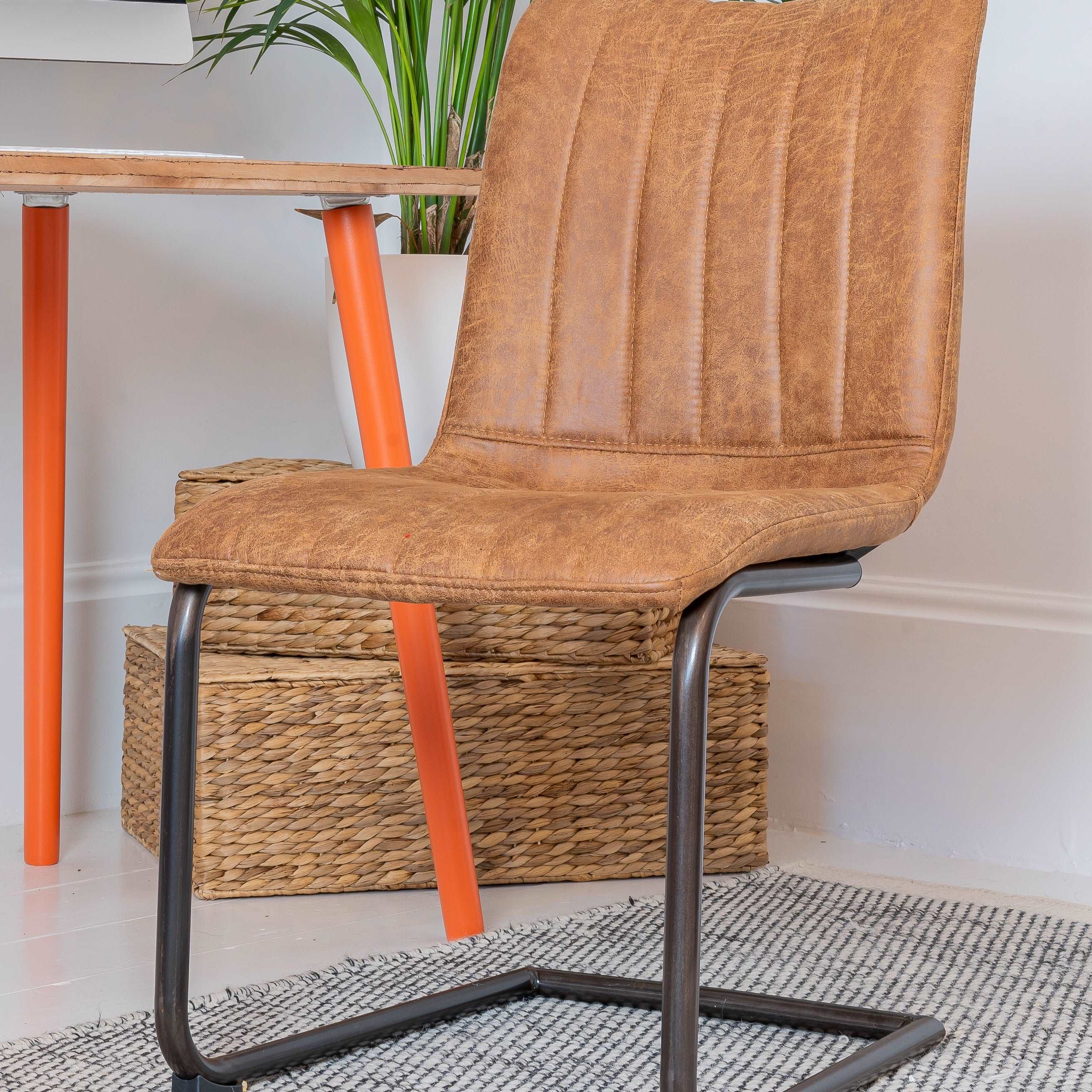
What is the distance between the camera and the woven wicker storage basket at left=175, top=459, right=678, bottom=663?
1.51 meters

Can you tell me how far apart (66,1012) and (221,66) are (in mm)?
1276

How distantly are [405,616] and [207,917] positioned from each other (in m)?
0.37

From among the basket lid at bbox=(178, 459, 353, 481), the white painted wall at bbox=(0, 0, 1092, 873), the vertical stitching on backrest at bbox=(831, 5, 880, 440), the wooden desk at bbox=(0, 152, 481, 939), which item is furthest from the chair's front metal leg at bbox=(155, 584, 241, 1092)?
the white painted wall at bbox=(0, 0, 1092, 873)

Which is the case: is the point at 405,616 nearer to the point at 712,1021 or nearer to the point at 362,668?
the point at 362,668

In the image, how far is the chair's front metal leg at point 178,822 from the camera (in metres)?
0.92

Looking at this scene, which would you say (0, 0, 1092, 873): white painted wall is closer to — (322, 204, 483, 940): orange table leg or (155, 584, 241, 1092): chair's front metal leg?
(322, 204, 483, 940): orange table leg

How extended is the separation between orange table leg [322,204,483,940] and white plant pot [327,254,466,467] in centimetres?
21

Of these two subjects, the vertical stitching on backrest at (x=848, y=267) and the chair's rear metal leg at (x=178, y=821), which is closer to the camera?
the chair's rear metal leg at (x=178, y=821)

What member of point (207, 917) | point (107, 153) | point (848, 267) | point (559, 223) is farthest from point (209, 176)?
point (207, 917)

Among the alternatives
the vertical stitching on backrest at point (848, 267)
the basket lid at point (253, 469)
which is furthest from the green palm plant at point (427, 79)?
the vertical stitching on backrest at point (848, 267)

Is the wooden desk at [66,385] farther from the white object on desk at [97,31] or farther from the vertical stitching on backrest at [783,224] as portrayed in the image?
the vertical stitching on backrest at [783,224]

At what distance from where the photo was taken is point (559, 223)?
1202 mm

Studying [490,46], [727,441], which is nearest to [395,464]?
[727,441]

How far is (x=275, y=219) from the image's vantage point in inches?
79.2
